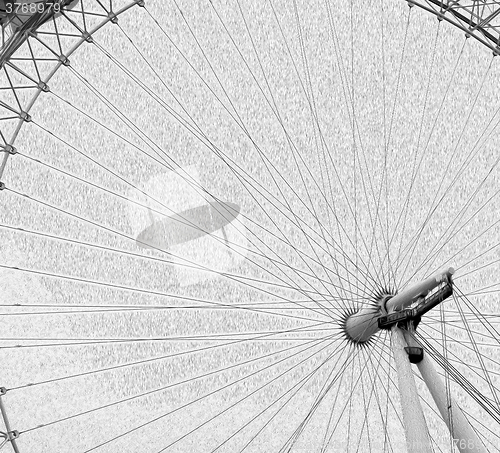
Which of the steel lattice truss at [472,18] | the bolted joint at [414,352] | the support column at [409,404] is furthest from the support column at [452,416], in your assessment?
the steel lattice truss at [472,18]

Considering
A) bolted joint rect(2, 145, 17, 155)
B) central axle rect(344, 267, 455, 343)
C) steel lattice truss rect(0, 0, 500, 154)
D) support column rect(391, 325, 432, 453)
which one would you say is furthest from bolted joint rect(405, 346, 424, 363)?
bolted joint rect(2, 145, 17, 155)

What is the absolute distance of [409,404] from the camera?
20.0m

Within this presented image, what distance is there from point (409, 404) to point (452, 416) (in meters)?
1.02

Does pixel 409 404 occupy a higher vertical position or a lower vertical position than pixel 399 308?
lower

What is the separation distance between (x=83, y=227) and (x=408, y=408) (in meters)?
37.0

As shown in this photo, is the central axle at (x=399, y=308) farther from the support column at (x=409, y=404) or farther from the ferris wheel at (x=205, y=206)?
the ferris wheel at (x=205, y=206)

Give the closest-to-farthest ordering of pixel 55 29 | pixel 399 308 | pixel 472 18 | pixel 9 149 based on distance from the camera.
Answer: pixel 399 308, pixel 55 29, pixel 9 149, pixel 472 18

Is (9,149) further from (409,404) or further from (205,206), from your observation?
(205,206)

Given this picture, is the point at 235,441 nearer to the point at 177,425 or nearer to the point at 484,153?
the point at 177,425

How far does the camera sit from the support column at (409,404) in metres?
19.0

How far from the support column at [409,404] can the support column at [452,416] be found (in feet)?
0.99

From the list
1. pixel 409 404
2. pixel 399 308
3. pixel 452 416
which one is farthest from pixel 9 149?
pixel 452 416

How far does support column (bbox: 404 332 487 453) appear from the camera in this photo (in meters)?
19.5

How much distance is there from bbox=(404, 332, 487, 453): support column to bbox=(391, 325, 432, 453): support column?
0.99 ft
